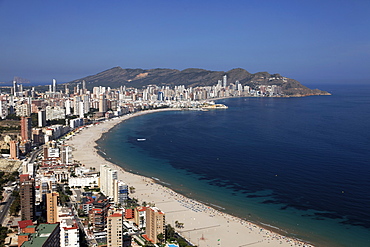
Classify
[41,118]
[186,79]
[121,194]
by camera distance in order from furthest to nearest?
[186,79]
[41,118]
[121,194]

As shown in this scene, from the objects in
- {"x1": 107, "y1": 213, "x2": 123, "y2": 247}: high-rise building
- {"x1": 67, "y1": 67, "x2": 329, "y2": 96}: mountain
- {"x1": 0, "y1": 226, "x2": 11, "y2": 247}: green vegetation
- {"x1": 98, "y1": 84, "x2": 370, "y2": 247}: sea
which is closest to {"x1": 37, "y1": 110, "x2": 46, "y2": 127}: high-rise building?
{"x1": 98, "y1": 84, "x2": 370, "y2": 247}: sea

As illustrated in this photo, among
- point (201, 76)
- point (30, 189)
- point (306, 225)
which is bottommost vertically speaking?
point (306, 225)

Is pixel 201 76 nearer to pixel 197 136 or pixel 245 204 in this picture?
pixel 197 136

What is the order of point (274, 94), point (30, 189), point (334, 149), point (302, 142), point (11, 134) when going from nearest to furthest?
1. point (30, 189)
2. point (334, 149)
3. point (302, 142)
4. point (11, 134)
5. point (274, 94)

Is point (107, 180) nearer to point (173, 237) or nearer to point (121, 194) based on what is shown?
point (121, 194)

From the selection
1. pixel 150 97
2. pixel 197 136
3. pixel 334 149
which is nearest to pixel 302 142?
pixel 334 149

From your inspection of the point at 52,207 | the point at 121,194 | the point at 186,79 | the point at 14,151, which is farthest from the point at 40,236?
the point at 186,79
